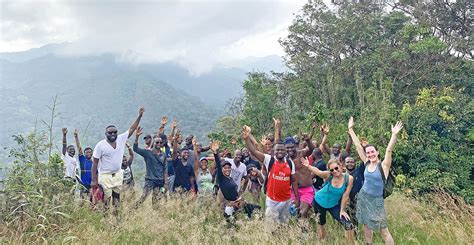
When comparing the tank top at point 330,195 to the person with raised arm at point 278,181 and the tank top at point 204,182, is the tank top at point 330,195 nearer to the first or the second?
the person with raised arm at point 278,181

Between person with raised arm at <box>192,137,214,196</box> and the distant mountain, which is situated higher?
person with raised arm at <box>192,137,214,196</box>

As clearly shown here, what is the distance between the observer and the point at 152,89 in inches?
5714

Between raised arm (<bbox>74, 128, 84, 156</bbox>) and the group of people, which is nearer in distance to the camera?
the group of people

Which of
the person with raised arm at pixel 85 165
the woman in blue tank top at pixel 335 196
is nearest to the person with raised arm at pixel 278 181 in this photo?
the woman in blue tank top at pixel 335 196

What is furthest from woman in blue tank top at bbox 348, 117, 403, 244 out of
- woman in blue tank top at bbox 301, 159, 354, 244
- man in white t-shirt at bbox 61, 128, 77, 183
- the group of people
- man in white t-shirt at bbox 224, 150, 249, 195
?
man in white t-shirt at bbox 61, 128, 77, 183

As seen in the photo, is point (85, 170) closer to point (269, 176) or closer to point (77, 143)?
point (77, 143)

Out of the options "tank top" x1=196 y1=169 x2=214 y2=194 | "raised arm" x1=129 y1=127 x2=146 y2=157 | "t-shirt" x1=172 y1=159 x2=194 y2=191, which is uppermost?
"raised arm" x1=129 y1=127 x2=146 y2=157

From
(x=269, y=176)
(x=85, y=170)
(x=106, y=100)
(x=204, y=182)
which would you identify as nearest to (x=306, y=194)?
(x=269, y=176)

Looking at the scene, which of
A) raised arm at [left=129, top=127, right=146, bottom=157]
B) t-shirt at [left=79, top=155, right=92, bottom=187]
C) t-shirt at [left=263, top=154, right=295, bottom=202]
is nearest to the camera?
t-shirt at [left=263, top=154, right=295, bottom=202]

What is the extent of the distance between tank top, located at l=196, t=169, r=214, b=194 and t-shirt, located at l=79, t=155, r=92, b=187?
1.97 metres

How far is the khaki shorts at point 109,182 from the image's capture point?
6.10 meters

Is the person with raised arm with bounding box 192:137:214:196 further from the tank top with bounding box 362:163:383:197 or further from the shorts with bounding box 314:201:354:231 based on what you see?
the tank top with bounding box 362:163:383:197

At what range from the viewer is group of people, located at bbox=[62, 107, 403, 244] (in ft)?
16.4

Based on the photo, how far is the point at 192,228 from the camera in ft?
17.5
